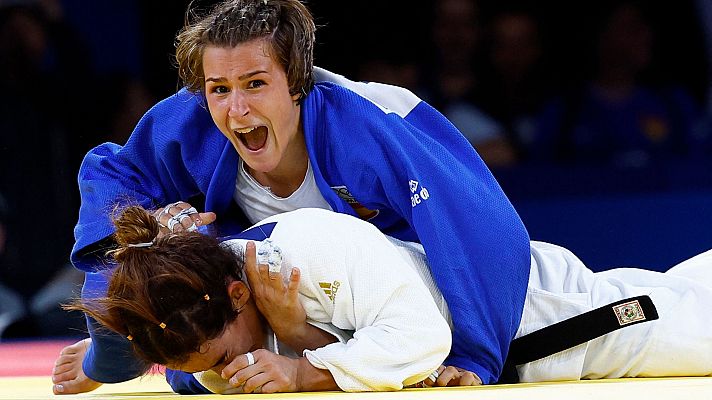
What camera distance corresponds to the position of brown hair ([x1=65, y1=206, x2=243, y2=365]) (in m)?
1.98

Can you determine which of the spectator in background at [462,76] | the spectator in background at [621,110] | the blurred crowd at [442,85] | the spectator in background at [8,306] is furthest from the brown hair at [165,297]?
the spectator in background at [8,306]

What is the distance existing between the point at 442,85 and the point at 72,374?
2.92 m

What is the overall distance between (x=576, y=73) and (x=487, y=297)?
125 inches

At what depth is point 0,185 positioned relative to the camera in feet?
18.2

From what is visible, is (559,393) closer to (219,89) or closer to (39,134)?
(219,89)

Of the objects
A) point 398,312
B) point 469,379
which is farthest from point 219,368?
point 469,379

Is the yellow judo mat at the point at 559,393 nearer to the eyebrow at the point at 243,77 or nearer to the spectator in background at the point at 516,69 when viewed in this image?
the eyebrow at the point at 243,77

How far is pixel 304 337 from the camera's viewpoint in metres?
2.12

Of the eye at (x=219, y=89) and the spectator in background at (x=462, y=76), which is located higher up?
the eye at (x=219, y=89)

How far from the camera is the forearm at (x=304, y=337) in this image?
6.93ft

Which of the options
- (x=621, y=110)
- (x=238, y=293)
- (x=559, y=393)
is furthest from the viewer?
(x=621, y=110)

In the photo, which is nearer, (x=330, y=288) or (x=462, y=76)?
(x=330, y=288)

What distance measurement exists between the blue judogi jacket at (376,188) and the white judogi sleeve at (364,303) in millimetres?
218

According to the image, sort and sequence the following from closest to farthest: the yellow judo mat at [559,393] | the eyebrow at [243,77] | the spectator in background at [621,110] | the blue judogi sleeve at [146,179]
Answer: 1. the yellow judo mat at [559,393]
2. the eyebrow at [243,77]
3. the blue judogi sleeve at [146,179]
4. the spectator in background at [621,110]
